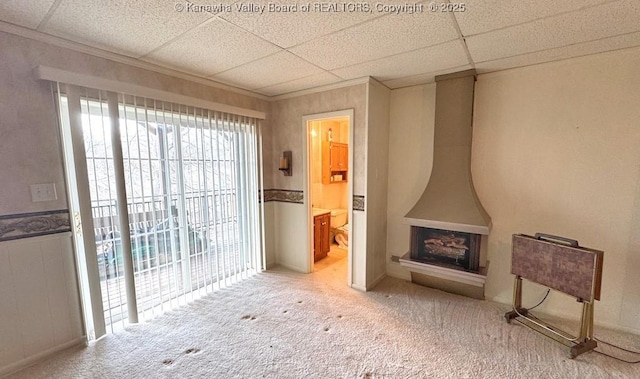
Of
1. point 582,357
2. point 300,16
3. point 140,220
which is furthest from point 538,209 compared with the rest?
point 140,220

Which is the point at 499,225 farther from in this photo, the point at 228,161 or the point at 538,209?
the point at 228,161

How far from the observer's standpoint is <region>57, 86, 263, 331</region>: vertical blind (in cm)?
221

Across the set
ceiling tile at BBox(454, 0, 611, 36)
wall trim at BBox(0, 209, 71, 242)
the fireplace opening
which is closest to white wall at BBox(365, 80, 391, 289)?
the fireplace opening

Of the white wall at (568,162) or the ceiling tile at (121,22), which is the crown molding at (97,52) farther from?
the white wall at (568,162)

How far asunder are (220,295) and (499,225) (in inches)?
122

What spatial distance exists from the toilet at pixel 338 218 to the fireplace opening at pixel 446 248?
200cm

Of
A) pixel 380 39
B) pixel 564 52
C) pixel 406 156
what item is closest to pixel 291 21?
pixel 380 39

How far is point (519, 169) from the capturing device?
8.72 feet

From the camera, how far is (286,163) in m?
3.55

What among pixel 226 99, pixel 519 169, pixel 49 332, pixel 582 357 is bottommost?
pixel 582 357

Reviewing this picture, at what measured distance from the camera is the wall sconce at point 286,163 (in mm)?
3549

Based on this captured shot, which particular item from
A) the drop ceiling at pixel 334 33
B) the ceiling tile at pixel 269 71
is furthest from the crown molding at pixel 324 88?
the ceiling tile at pixel 269 71

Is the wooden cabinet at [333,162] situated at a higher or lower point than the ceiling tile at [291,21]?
lower

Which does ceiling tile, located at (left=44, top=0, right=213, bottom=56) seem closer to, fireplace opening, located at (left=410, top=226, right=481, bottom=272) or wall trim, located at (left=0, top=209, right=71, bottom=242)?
wall trim, located at (left=0, top=209, right=71, bottom=242)
